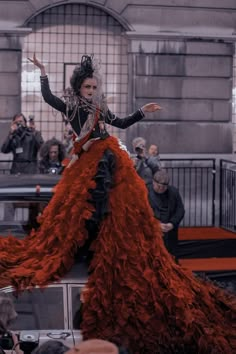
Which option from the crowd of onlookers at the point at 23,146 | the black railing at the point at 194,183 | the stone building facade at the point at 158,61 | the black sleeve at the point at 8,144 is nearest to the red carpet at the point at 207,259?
the black railing at the point at 194,183

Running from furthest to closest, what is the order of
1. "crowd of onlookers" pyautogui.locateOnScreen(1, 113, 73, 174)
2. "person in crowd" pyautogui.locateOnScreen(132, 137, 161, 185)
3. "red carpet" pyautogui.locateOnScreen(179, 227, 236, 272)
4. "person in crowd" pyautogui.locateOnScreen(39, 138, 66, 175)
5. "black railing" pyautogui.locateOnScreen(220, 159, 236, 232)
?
"black railing" pyautogui.locateOnScreen(220, 159, 236, 232) → "crowd of onlookers" pyautogui.locateOnScreen(1, 113, 73, 174) → "person in crowd" pyautogui.locateOnScreen(132, 137, 161, 185) → "person in crowd" pyautogui.locateOnScreen(39, 138, 66, 175) → "red carpet" pyautogui.locateOnScreen(179, 227, 236, 272)

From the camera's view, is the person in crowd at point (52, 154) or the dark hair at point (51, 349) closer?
the dark hair at point (51, 349)

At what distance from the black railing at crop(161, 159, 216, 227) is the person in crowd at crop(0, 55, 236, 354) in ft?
37.3

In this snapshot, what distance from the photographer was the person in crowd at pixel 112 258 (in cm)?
616

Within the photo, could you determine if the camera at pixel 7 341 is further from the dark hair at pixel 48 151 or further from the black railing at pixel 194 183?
the black railing at pixel 194 183

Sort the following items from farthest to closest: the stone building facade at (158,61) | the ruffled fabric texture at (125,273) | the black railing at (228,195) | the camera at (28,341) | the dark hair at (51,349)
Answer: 1. the stone building facade at (158,61)
2. the black railing at (228,195)
3. the ruffled fabric texture at (125,273)
4. the camera at (28,341)
5. the dark hair at (51,349)

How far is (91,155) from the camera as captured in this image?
6516mm

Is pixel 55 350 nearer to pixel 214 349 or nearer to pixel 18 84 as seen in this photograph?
pixel 214 349

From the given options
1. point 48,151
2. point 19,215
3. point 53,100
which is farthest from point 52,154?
point 53,100

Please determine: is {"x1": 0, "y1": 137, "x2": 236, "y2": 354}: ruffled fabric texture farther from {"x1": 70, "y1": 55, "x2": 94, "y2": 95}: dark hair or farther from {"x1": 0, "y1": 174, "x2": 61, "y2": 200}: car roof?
{"x1": 0, "y1": 174, "x2": 61, "y2": 200}: car roof

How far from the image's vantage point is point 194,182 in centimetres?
1845

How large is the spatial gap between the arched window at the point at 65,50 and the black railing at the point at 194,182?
4.99ft

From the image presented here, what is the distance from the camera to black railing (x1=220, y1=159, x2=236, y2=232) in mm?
17062

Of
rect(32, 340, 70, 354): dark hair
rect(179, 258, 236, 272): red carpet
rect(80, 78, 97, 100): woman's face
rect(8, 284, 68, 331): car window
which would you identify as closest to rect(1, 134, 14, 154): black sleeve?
rect(179, 258, 236, 272): red carpet
